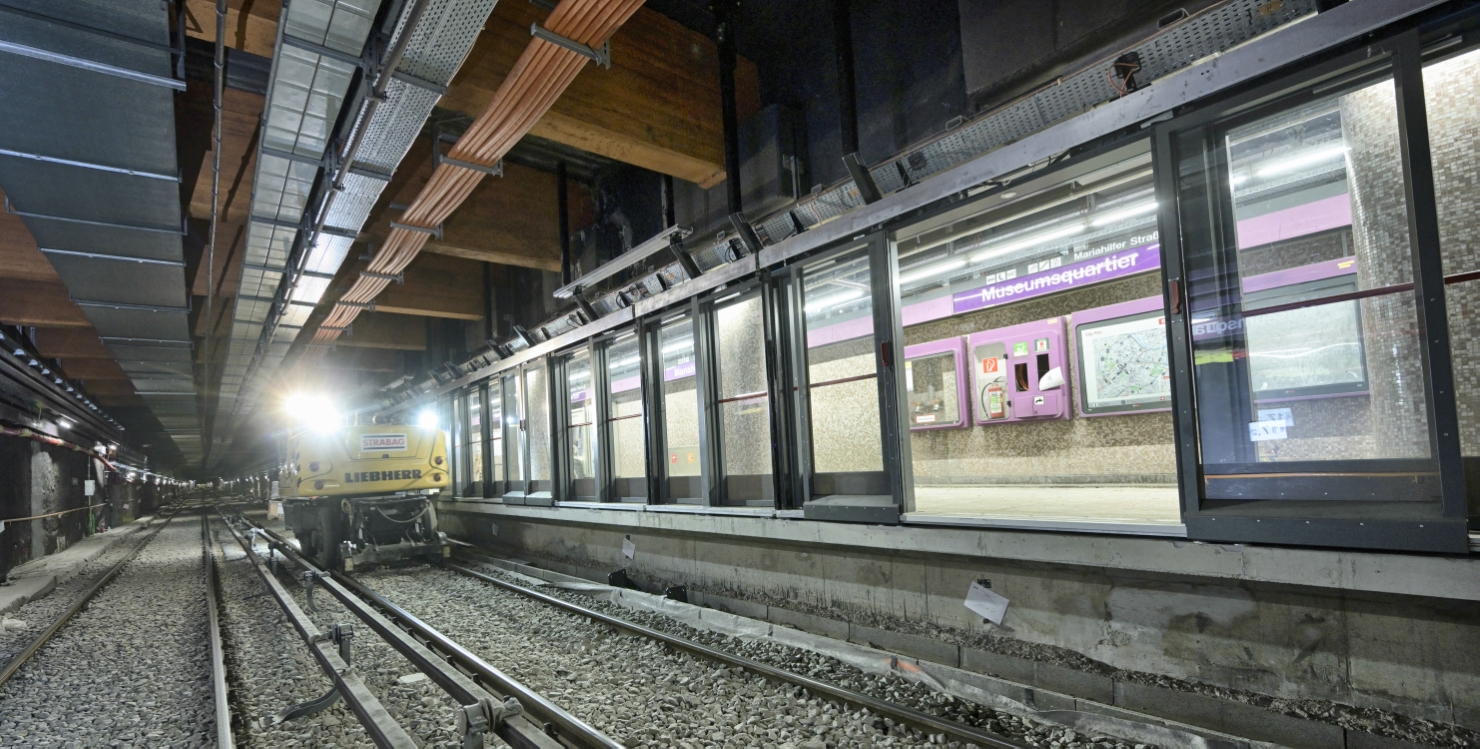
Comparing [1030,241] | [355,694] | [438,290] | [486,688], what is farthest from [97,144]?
[1030,241]

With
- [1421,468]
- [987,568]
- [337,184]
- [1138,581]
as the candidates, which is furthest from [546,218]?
[1421,468]

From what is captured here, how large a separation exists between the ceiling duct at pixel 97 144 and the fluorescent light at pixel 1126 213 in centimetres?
804

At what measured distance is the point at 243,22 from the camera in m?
4.93

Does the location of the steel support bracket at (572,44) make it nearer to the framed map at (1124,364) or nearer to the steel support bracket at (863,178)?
the steel support bracket at (863,178)

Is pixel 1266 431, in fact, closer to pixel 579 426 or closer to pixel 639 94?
pixel 639 94

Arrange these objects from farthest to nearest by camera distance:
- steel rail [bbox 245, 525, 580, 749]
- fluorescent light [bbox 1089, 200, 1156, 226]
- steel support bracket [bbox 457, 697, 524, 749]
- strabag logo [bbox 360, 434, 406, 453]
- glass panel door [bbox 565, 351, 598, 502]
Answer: strabag logo [bbox 360, 434, 406, 453], glass panel door [bbox 565, 351, 598, 502], fluorescent light [bbox 1089, 200, 1156, 226], steel rail [bbox 245, 525, 580, 749], steel support bracket [bbox 457, 697, 524, 749]

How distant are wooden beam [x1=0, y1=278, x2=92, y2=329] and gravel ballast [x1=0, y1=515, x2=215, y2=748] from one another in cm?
463

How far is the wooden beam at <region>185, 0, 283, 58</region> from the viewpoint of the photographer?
482 centimetres

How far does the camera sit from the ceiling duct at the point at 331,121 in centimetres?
427

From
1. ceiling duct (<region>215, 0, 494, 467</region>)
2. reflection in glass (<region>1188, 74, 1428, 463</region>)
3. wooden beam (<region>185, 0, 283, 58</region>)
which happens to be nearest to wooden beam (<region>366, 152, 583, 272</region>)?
ceiling duct (<region>215, 0, 494, 467</region>)

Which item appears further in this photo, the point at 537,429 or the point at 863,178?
the point at 537,429

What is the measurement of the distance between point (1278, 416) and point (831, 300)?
354 centimetres

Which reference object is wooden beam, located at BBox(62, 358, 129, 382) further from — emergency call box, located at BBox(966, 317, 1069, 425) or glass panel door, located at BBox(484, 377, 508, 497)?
emergency call box, located at BBox(966, 317, 1069, 425)

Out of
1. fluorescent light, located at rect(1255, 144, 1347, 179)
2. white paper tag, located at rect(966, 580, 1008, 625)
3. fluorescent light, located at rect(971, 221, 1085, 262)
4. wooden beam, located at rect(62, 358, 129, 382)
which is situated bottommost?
white paper tag, located at rect(966, 580, 1008, 625)
